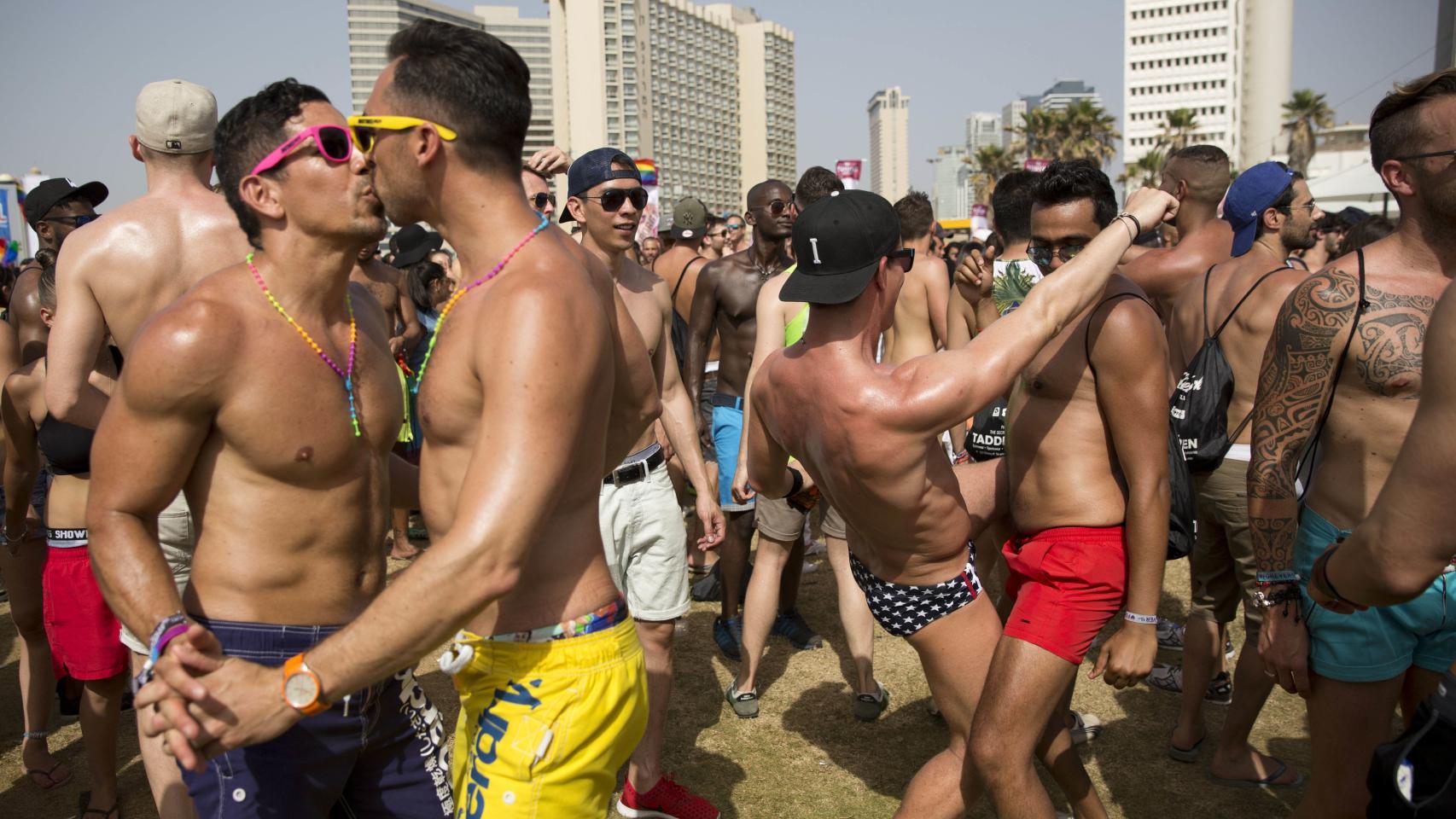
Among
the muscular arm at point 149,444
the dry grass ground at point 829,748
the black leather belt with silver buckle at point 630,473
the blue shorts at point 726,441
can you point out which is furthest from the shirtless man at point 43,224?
the muscular arm at point 149,444

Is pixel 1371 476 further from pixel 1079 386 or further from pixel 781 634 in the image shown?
pixel 781 634

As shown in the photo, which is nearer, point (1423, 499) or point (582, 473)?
point (1423, 499)

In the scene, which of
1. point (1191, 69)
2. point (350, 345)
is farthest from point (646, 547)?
point (1191, 69)

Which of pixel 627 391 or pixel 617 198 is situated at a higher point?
pixel 617 198

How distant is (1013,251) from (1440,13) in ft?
119

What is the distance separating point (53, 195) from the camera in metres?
5.68

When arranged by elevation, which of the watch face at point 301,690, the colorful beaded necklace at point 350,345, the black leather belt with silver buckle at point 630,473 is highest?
the colorful beaded necklace at point 350,345

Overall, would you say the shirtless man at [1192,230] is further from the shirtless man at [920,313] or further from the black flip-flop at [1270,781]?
the black flip-flop at [1270,781]

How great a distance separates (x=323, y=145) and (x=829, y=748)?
3650mm

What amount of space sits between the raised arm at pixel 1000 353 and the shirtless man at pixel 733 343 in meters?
3.16

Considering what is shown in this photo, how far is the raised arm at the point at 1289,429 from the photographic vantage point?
2775 mm

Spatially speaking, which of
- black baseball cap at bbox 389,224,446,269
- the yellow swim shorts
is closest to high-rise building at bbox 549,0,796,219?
black baseball cap at bbox 389,224,446,269

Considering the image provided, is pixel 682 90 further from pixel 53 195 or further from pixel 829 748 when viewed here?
pixel 829 748

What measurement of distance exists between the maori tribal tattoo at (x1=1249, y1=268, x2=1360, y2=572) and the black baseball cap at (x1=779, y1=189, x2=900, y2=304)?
46.9 inches
